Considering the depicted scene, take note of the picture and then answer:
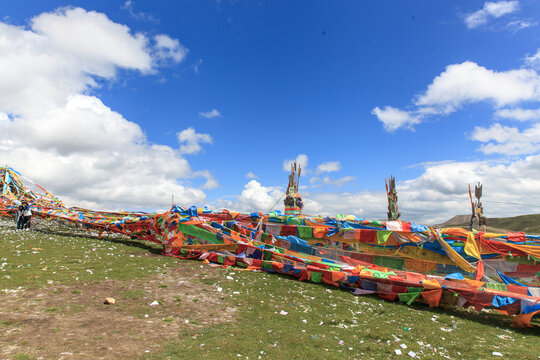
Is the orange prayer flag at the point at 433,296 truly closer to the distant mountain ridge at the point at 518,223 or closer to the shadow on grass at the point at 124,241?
the shadow on grass at the point at 124,241

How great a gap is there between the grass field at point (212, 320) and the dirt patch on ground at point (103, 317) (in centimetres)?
2

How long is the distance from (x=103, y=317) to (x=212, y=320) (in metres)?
2.38

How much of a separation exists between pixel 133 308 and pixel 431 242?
434 inches

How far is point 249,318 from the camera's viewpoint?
293 inches

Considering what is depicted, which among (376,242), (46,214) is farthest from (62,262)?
(46,214)

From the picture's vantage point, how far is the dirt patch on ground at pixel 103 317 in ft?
17.6

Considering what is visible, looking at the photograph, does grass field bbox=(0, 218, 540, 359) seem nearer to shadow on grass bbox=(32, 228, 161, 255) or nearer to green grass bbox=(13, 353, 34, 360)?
green grass bbox=(13, 353, 34, 360)

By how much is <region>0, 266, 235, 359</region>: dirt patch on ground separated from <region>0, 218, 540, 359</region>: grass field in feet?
0.07

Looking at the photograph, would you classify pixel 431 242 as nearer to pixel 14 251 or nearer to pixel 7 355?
pixel 7 355

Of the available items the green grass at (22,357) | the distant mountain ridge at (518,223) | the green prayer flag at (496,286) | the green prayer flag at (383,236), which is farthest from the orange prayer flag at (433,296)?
the distant mountain ridge at (518,223)

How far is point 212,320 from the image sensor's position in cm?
718

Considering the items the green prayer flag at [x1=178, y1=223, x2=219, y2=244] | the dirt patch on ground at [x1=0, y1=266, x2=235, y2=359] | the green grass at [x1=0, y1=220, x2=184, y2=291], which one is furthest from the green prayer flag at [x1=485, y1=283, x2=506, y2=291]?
the green grass at [x1=0, y1=220, x2=184, y2=291]

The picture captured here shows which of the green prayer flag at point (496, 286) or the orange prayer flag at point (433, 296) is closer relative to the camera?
the orange prayer flag at point (433, 296)

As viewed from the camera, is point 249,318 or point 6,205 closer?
point 249,318
